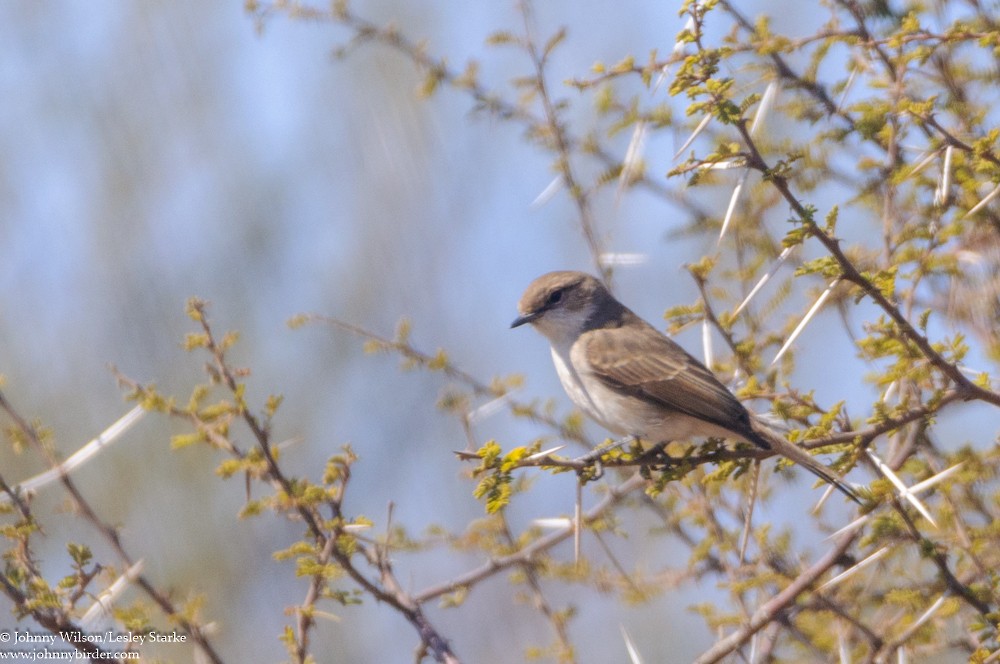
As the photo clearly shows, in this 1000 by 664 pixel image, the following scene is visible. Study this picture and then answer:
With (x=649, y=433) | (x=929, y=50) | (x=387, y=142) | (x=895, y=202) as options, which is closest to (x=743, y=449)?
(x=649, y=433)

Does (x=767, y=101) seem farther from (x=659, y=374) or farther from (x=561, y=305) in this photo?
(x=561, y=305)

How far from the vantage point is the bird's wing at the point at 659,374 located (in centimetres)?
447

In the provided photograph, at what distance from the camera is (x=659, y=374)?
5109mm

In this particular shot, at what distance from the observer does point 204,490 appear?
27.8 ft

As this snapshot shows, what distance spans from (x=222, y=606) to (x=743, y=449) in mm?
5643

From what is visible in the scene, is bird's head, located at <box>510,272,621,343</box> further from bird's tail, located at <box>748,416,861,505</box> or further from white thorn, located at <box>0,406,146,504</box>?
white thorn, located at <box>0,406,146,504</box>

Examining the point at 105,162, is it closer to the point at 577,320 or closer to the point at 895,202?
the point at 577,320

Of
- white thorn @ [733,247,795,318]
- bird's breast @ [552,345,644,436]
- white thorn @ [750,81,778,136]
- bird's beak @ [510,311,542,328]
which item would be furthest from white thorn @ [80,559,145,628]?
bird's beak @ [510,311,542,328]

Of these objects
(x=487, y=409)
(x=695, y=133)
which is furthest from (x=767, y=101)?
(x=487, y=409)

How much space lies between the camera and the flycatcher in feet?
15.0

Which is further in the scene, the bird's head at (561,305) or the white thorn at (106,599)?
the bird's head at (561,305)

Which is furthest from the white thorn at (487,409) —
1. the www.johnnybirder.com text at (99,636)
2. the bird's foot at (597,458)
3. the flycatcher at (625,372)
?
the www.johnnybirder.com text at (99,636)

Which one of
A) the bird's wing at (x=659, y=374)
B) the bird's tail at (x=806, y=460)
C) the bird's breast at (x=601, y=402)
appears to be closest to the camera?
the bird's tail at (x=806, y=460)

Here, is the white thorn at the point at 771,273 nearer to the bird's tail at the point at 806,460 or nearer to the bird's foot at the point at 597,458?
the bird's tail at the point at 806,460
